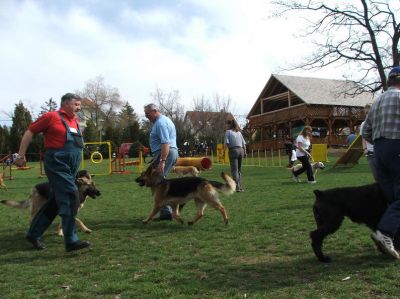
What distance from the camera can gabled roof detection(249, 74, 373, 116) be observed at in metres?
37.5

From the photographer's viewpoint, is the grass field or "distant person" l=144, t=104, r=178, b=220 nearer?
the grass field

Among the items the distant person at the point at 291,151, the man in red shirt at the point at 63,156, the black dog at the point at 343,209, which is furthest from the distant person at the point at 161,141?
the distant person at the point at 291,151

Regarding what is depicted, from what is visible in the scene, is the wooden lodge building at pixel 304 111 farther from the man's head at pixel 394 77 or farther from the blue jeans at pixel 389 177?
the blue jeans at pixel 389 177

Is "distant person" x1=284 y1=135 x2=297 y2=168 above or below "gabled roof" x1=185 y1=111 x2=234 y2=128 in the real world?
below

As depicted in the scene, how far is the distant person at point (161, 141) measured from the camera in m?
6.60

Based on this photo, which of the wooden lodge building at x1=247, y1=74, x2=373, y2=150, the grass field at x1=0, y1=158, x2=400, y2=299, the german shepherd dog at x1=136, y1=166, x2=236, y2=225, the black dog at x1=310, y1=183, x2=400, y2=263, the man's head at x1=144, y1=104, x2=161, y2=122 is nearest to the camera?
the grass field at x1=0, y1=158, x2=400, y2=299

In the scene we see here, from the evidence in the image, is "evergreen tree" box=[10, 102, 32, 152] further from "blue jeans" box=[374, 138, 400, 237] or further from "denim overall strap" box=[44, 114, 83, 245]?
"blue jeans" box=[374, 138, 400, 237]

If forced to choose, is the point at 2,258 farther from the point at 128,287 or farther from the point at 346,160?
the point at 346,160

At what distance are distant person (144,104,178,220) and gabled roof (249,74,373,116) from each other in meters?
31.5

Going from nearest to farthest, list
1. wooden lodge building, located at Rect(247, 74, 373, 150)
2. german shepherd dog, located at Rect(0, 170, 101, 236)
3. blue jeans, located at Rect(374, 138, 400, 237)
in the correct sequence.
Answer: blue jeans, located at Rect(374, 138, 400, 237), german shepherd dog, located at Rect(0, 170, 101, 236), wooden lodge building, located at Rect(247, 74, 373, 150)

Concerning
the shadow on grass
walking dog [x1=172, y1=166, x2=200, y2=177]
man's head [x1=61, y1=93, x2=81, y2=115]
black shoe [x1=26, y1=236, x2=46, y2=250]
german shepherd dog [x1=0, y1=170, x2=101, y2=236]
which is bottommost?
the shadow on grass

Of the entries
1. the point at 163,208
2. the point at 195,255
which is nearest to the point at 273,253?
the point at 195,255

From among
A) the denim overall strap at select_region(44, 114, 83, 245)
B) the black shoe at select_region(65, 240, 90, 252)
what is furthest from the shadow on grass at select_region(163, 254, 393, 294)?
the denim overall strap at select_region(44, 114, 83, 245)

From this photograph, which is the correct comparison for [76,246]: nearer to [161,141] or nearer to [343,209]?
[161,141]
